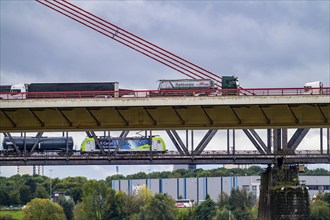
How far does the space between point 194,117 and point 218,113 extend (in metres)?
1.66

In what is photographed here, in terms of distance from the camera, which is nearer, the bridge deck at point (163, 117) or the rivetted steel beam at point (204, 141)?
the bridge deck at point (163, 117)

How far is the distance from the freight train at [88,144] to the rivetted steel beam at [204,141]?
15901 mm

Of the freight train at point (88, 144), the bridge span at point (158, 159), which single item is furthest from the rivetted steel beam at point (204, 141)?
the freight train at point (88, 144)

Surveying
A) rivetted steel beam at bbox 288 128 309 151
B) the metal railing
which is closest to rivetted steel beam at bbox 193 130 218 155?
rivetted steel beam at bbox 288 128 309 151

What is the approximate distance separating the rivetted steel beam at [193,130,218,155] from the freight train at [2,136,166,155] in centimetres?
1590

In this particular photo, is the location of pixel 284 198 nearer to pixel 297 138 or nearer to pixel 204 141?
pixel 297 138

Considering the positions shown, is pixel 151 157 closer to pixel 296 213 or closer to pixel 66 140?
pixel 66 140

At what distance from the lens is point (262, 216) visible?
11825cm

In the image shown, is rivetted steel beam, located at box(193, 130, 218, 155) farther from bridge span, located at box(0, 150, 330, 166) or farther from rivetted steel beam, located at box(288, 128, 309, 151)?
rivetted steel beam, located at box(288, 128, 309, 151)

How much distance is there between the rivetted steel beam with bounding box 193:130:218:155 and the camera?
418 feet

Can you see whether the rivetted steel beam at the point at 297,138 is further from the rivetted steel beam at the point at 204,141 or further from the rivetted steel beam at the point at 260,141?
the rivetted steel beam at the point at 204,141

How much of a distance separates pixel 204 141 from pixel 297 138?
1173 cm

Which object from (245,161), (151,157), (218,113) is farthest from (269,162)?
(218,113)

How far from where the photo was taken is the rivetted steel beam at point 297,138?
4801 inches
